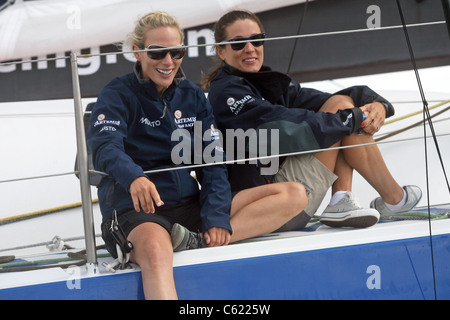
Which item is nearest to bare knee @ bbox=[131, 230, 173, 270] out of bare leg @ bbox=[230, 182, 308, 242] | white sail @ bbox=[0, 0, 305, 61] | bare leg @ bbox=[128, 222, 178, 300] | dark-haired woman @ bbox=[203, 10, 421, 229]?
bare leg @ bbox=[128, 222, 178, 300]

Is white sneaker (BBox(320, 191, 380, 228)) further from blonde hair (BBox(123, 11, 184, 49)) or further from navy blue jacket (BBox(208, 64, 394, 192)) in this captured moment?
blonde hair (BBox(123, 11, 184, 49))

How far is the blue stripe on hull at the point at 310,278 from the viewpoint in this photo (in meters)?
0.98

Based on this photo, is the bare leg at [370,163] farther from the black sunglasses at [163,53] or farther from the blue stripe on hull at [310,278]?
the black sunglasses at [163,53]

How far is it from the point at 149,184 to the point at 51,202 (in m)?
0.90

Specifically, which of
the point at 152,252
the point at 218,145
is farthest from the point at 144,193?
the point at 218,145

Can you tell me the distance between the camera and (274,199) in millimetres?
1084

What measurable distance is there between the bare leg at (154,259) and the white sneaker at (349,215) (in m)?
0.31

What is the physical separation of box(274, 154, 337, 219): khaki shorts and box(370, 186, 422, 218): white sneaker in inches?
5.7

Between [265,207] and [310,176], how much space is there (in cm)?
13

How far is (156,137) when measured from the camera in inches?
42.8

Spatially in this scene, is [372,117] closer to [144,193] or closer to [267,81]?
[267,81]
